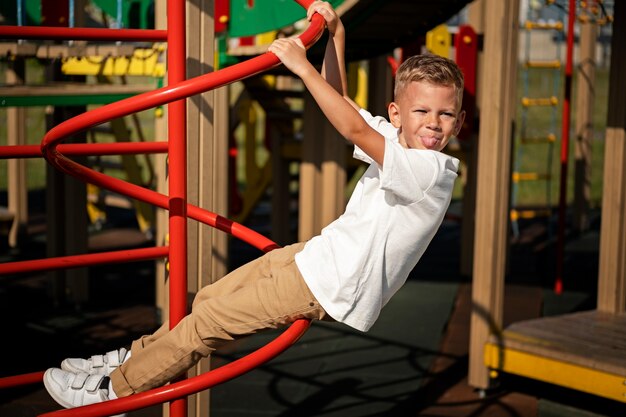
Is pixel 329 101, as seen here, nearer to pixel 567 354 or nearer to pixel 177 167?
pixel 177 167

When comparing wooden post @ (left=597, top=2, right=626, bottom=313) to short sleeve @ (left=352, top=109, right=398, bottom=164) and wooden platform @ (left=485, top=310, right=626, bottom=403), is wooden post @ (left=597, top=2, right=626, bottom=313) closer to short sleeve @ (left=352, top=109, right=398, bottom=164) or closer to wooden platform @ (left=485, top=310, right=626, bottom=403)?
wooden platform @ (left=485, top=310, right=626, bottom=403)

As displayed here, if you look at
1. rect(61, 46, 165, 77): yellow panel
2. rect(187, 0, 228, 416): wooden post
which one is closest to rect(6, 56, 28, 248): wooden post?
rect(61, 46, 165, 77): yellow panel

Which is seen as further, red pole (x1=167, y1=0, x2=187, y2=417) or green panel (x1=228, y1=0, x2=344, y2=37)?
green panel (x1=228, y1=0, x2=344, y2=37)

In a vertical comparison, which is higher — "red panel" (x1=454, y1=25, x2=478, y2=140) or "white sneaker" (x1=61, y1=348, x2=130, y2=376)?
A: "red panel" (x1=454, y1=25, x2=478, y2=140)

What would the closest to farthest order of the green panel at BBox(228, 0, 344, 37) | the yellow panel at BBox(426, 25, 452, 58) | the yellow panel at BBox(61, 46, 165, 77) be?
the yellow panel at BBox(61, 46, 165, 77)
the green panel at BBox(228, 0, 344, 37)
the yellow panel at BBox(426, 25, 452, 58)

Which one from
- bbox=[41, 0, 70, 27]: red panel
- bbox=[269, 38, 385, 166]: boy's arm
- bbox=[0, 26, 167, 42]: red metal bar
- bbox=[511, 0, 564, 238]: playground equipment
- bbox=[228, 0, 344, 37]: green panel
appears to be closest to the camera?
bbox=[269, 38, 385, 166]: boy's arm

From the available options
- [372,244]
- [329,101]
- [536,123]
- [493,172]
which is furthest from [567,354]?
[536,123]

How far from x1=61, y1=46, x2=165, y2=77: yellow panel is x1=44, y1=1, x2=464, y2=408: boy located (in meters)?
2.70

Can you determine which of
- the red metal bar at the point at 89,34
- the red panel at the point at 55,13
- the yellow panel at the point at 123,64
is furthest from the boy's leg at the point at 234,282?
the red panel at the point at 55,13

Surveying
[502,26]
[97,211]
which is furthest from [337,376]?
[97,211]

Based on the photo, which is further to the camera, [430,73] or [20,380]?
[20,380]

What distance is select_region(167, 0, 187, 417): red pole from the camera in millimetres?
2609

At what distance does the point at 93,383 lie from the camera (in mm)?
2693

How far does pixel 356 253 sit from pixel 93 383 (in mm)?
847
